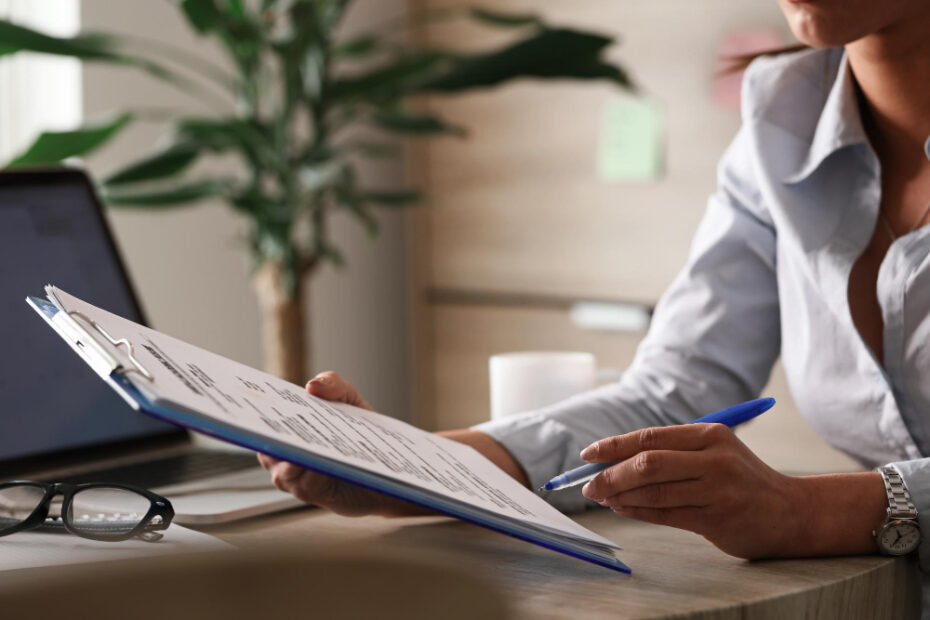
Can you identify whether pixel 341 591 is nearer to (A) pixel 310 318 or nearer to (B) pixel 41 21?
(B) pixel 41 21

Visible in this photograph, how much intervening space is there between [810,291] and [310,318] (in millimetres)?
1769

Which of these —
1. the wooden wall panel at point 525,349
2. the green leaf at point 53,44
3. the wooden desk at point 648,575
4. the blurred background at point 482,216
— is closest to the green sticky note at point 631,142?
the blurred background at point 482,216

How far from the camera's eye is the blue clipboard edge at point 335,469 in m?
0.47

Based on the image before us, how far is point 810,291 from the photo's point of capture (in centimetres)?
93

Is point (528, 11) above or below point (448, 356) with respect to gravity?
above

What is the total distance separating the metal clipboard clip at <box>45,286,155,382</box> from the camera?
0.49 meters

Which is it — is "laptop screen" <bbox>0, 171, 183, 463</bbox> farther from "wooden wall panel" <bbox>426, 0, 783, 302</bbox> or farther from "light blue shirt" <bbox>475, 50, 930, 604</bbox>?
"wooden wall panel" <bbox>426, 0, 783, 302</bbox>

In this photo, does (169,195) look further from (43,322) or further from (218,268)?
(43,322)

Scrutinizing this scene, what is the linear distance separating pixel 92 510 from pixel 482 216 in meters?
1.81

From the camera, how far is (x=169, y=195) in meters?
1.75

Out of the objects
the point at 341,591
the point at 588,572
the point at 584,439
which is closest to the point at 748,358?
the point at 584,439

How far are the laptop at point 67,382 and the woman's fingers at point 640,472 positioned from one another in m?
0.34

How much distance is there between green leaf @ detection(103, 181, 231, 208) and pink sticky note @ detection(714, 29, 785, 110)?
0.94 meters

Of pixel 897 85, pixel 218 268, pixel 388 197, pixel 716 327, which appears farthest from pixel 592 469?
pixel 218 268
